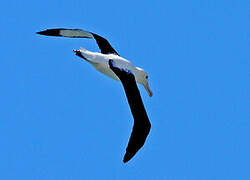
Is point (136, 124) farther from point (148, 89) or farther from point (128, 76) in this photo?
point (148, 89)

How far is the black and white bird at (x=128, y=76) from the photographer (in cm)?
3503

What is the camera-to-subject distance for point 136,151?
3503 cm

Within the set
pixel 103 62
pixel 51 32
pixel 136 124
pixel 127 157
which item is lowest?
pixel 127 157

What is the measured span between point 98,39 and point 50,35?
1799mm

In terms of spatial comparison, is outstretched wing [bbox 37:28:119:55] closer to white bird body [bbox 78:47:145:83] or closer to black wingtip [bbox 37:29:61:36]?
black wingtip [bbox 37:29:61:36]

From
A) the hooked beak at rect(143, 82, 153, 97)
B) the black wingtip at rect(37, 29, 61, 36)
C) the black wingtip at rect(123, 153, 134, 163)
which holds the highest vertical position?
the black wingtip at rect(37, 29, 61, 36)

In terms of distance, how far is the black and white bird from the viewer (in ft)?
115

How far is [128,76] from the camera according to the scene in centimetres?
3609

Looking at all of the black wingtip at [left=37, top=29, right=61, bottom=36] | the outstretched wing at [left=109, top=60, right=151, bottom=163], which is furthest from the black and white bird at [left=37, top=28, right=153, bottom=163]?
the black wingtip at [left=37, top=29, right=61, bottom=36]

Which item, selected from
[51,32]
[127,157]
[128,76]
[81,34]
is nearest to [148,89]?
[128,76]

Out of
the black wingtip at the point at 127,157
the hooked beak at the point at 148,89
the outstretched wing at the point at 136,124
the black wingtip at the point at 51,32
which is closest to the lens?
the black wingtip at the point at 127,157

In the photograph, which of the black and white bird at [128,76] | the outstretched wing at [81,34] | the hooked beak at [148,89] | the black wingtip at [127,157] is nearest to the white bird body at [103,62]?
the black and white bird at [128,76]

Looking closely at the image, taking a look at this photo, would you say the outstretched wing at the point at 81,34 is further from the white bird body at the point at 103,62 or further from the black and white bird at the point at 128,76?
the white bird body at the point at 103,62

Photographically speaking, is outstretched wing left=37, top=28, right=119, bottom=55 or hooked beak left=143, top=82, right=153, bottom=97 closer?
hooked beak left=143, top=82, right=153, bottom=97
